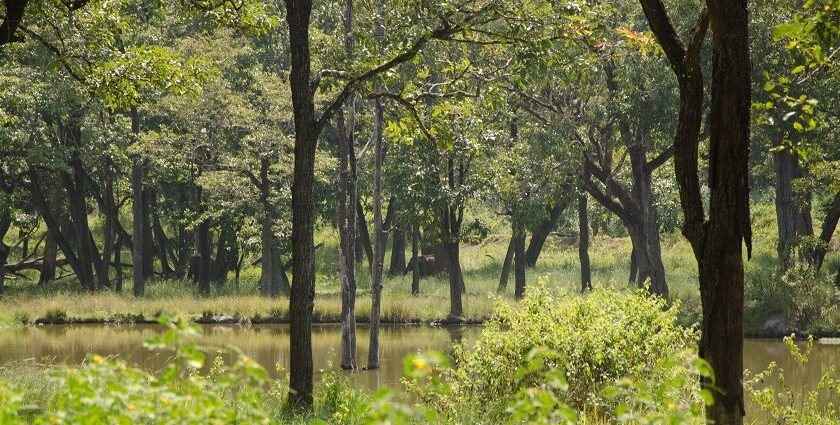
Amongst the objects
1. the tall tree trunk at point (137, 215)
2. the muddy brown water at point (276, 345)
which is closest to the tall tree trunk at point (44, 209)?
the tall tree trunk at point (137, 215)

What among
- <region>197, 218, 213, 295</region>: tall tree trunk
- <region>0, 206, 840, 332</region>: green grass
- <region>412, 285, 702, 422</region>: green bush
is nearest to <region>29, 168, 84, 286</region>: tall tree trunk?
<region>0, 206, 840, 332</region>: green grass

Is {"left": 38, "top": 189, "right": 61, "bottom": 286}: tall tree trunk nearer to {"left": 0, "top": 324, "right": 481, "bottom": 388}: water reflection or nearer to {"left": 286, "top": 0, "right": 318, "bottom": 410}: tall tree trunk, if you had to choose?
{"left": 0, "top": 324, "right": 481, "bottom": 388}: water reflection

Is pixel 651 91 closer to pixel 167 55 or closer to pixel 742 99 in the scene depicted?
pixel 167 55

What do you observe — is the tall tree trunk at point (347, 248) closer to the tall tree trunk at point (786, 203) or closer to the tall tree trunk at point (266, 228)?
the tall tree trunk at point (786, 203)

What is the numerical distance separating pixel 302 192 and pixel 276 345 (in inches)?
671

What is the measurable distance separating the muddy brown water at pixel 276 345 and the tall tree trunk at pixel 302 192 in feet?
32.0

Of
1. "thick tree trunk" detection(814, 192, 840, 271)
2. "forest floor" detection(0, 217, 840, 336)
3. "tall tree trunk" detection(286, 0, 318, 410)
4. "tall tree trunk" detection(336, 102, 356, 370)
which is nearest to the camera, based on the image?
"tall tree trunk" detection(286, 0, 318, 410)

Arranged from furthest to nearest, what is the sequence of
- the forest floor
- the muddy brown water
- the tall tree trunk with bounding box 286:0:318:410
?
the forest floor
the muddy brown water
the tall tree trunk with bounding box 286:0:318:410

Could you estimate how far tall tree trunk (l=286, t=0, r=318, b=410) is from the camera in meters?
11.4

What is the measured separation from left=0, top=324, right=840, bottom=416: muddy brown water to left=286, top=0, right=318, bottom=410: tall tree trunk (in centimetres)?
974

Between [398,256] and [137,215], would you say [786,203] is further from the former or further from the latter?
[137,215]

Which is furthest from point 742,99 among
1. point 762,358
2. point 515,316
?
point 762,358

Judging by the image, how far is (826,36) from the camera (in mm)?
7691

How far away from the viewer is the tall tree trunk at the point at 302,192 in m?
11.4
